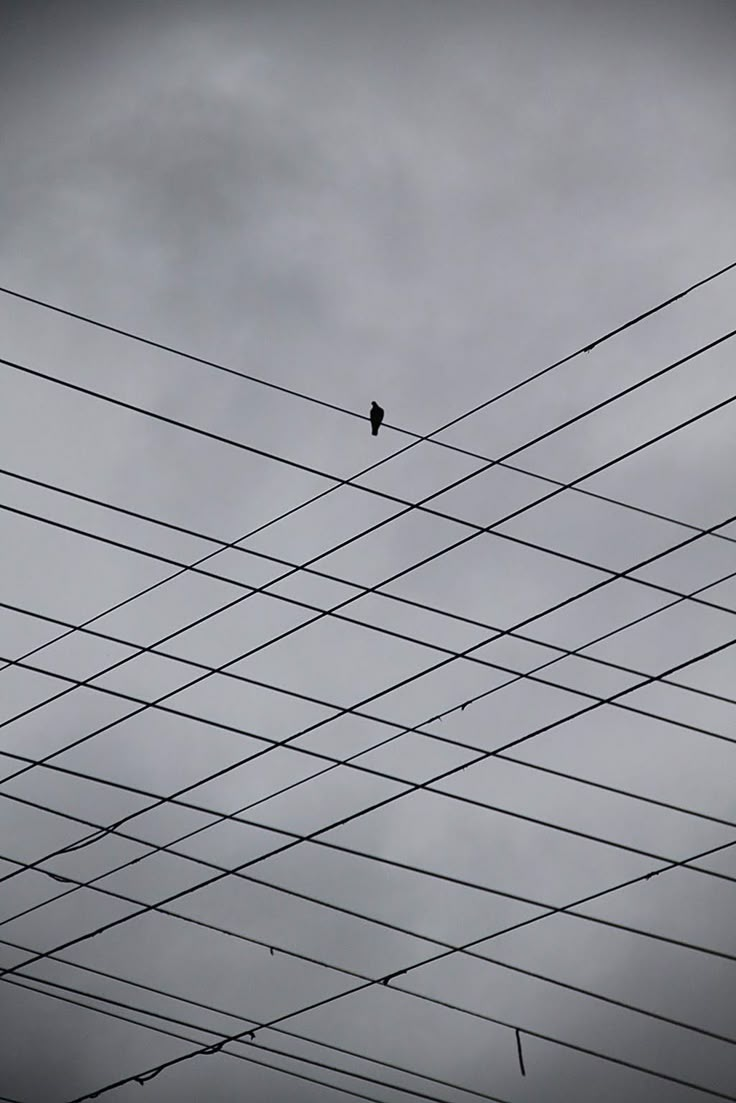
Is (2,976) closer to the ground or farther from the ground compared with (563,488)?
closer to the ground

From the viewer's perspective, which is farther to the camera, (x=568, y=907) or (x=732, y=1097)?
(x=568, y=907)

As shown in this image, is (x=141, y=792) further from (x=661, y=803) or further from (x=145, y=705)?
(x=661, y=803)

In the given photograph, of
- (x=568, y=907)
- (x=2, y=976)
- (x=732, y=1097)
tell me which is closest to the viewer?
(x=732, y=1097)

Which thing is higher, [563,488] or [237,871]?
[563,488]

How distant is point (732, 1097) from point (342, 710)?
5.07m

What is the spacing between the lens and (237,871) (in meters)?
16.8

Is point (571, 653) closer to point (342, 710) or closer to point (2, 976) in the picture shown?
point (342, 710)

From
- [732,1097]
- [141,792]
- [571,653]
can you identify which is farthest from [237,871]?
[732,1097]

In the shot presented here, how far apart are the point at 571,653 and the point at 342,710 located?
7.55 ft

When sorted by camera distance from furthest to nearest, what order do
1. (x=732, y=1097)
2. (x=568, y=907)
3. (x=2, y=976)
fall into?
(x=2, y=976) < (x=568, y=907) < (x=732, y=1097)

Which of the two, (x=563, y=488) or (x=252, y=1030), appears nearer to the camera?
(x=563, y=488)

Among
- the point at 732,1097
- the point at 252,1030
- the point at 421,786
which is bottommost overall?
the point at 732,1097

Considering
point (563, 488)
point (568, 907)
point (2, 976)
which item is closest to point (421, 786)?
point (568, 907)

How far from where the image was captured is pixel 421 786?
1602cm
